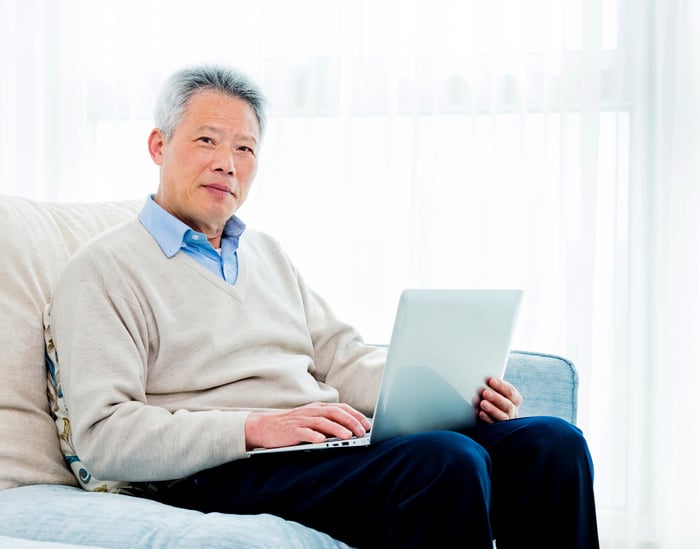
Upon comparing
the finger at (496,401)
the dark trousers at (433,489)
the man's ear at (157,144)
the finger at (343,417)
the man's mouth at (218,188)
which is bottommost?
the dark trousers at (433,489)

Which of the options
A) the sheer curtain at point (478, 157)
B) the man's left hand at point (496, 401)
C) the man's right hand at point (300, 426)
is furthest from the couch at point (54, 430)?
the sheer curtain at point (478, 157)

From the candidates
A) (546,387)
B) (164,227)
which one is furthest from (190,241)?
(546,387)

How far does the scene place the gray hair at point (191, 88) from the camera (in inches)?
60.7

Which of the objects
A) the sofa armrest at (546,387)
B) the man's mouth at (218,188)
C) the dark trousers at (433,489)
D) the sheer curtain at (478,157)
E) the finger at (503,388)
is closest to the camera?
the dark trousers at (433,489)

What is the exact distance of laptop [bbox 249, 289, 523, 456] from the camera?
1.19 meters

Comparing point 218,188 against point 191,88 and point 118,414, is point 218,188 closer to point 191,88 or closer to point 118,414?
point 191,88

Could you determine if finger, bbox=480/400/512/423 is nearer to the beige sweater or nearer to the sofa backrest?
the beige sweater

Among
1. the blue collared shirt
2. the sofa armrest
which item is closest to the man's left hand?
the sofa armrest

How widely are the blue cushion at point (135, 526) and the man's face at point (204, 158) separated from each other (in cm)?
57

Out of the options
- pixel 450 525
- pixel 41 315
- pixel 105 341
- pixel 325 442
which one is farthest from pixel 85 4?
pixel 450 525

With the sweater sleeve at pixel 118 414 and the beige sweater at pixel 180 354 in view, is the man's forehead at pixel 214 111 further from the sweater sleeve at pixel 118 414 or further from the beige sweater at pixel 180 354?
the sweater sleeve at pixel 118 414

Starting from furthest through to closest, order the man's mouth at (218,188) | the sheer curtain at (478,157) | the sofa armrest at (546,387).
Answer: the sheer curtain at (478,157)
the sofa armrest at (546,387)
the man's mouth at (218,188)

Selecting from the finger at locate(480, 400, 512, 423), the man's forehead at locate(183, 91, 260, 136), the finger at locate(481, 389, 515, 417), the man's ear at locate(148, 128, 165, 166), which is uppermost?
the man's forehead at locate(183, 91, 260, 136)

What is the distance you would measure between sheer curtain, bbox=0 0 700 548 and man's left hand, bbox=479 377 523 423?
3.09 feet
